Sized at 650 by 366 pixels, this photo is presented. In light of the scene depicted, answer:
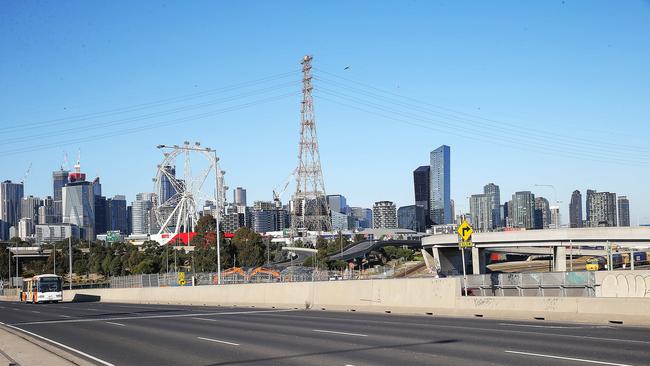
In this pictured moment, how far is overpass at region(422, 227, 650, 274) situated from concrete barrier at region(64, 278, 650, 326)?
3811 centimetres

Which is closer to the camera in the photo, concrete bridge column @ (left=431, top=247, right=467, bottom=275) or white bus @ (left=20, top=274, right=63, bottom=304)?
A: white bus @ (left=20, top=274, right=63, bottom=304)

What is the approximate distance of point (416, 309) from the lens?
35.6 metres

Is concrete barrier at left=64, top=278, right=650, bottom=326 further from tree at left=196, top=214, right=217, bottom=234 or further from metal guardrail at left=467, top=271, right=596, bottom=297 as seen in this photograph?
tree at left=196, top=214, right=217, bottom=234

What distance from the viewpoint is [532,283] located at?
39906mm

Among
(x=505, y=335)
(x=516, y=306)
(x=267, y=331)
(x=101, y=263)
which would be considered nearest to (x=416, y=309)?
(x=516, y=306)

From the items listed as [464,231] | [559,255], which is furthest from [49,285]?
[559,255]

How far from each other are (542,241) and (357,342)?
259 ft

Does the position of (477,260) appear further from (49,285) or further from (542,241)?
(49,285)

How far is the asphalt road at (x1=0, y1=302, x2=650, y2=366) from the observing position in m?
17.6

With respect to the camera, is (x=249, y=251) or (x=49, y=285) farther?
(x=249, y=251)

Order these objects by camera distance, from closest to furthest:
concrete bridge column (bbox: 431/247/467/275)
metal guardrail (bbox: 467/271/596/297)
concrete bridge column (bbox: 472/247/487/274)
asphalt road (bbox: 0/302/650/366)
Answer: asphalt road (bbox: 0/302/650/366)
metal guardrail (bbox: 467/271/596/297)
concrete bridge column (bbox: 472/247/487/274)
concrete bridge column (bbox: 431/247/467/275)

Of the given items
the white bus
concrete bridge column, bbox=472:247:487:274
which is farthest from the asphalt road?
concrete bridge column, bbox=472:247:487:274

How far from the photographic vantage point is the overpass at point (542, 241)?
289 feet

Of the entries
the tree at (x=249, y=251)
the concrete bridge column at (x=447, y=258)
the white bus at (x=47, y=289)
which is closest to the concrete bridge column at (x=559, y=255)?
the concrete bridge column at (x=447, y=258)
